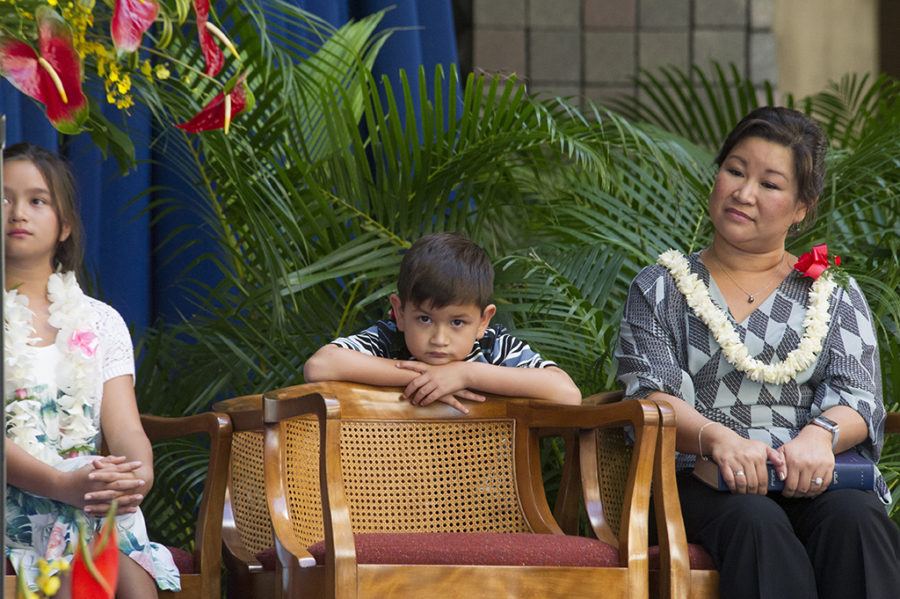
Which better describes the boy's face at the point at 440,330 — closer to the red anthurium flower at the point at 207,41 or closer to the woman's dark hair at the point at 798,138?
the woman's dark hair at the point at 798,138

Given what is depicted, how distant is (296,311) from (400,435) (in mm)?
543

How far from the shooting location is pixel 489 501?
2.63 metres

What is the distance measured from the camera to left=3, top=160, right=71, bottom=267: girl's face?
2404mm

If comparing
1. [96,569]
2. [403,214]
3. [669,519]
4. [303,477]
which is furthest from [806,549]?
[96,569]

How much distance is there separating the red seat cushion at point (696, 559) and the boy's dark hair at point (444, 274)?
1.83 ft

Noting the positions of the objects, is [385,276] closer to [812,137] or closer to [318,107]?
[318,107]

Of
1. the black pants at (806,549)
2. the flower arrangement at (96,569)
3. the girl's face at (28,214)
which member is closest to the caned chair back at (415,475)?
the black pants at (806,549)

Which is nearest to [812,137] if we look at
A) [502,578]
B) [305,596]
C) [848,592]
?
[848,592]

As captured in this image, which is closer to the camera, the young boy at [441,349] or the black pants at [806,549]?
the black pants at [806,549]

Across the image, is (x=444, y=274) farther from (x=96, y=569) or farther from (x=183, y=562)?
(x=96, y=569)

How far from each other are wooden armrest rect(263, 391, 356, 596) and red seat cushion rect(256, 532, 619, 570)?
0.04m

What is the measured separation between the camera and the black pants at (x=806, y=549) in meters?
2.25

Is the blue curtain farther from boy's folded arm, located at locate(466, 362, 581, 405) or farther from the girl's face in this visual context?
boy's folded arm, located at locate(466, 362, 581, 405)

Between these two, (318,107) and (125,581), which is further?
(318,107)
